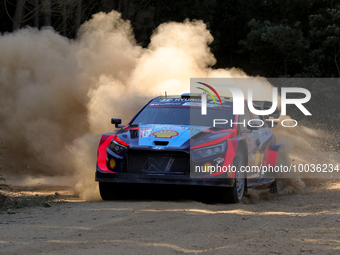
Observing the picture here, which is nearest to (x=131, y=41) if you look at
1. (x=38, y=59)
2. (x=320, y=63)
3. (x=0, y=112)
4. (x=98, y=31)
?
(x=98, y=31)

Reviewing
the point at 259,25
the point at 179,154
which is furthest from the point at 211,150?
the point at 259,25

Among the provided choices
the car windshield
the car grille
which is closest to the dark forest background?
the car windshield

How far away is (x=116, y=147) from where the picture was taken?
732 centimetres

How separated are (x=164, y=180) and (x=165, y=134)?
68 cm

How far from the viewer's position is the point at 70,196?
8.83 m

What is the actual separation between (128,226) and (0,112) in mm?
10968

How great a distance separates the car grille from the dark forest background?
14602 mm

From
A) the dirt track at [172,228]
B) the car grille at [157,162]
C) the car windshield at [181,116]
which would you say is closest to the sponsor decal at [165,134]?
the car grille at [157,162]

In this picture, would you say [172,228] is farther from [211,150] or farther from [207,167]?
[211,150]

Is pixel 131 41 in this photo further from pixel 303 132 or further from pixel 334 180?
pixel 334 180

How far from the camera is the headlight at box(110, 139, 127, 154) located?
723 centimetres

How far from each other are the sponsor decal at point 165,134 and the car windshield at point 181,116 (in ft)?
1.73

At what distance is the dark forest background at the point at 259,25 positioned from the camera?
77.0 feet

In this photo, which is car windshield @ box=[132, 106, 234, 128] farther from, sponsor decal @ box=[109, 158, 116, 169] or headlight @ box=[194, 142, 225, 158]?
sponsor decal @ box=[109, 158, 116, 169]
